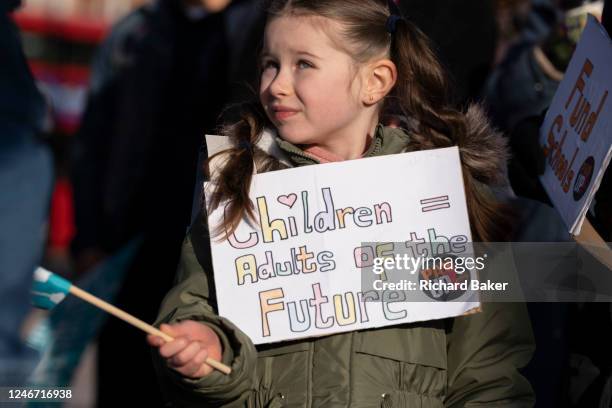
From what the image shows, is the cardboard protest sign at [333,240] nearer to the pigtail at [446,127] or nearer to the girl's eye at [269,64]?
the pigtail at [446,127]

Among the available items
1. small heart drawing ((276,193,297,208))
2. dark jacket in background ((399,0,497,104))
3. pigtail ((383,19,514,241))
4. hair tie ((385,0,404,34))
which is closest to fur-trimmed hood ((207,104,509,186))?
pigtail ((383,19,514,241))

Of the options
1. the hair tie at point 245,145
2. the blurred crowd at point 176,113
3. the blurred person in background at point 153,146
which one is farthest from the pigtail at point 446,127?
the blurred person in background at point 153,146

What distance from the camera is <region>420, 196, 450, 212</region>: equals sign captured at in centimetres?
337

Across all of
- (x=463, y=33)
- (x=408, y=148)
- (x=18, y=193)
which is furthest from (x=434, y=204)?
(x=463, y=33)

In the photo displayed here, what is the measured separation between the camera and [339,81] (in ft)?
11.2

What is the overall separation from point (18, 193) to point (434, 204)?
45.1 inches

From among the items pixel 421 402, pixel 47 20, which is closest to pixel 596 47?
pixel 421 402

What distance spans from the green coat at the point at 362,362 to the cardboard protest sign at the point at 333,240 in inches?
2.5

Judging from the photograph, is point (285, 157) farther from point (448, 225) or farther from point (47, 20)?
point (47, 20)

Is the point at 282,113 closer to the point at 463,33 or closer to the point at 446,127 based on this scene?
the point at 446,127

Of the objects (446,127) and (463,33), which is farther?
(463,33)

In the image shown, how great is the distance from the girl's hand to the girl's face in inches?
23.5

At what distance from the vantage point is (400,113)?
366 cm

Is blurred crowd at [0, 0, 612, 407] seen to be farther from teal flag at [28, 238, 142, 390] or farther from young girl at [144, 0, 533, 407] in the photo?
teal flag at [28, 238, 142, 390]
